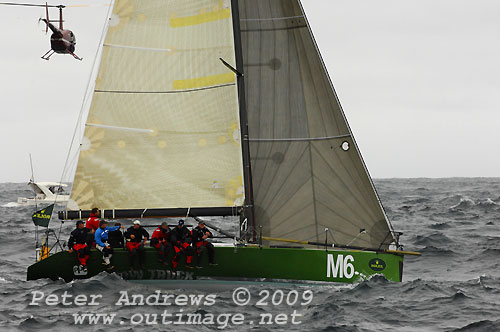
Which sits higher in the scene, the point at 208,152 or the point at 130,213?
the point at 208,152

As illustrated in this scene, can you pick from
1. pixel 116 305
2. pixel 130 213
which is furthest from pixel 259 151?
pixel 116 305

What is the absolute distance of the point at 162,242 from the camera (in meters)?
14.6

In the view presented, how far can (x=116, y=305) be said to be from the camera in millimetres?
13734

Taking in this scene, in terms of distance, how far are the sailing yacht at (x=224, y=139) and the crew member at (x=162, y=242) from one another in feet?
2.59

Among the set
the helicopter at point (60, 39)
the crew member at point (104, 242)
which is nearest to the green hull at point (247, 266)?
the crew member at point (104, 242)

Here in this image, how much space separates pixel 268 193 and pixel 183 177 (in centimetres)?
199

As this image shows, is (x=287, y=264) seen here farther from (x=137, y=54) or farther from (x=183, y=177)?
(x=137, y=54)

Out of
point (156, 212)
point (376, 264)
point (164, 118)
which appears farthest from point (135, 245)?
point (376, 264)

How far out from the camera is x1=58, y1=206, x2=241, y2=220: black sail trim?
1545 centimetres

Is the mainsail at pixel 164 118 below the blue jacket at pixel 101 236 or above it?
above

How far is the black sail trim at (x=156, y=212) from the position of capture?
50.7 ft

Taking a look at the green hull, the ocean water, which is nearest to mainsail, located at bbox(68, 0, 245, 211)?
the green hull

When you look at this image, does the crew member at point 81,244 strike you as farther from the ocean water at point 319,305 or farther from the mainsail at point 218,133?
the mainsail at point 218,133

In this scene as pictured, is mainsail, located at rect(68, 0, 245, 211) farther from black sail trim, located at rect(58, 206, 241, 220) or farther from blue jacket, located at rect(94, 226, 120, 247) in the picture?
blue jacket, located at rect(94, 226, 120, 247)
